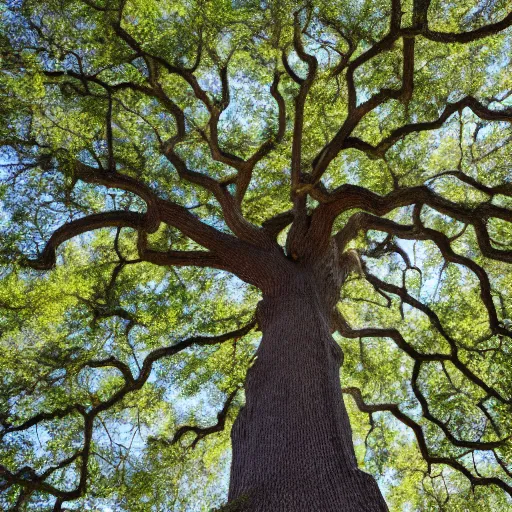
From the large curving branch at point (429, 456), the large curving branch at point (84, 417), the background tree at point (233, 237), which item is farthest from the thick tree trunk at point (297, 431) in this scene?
the large curving branch at point (429, 456)

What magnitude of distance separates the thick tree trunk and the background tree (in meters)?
0.06

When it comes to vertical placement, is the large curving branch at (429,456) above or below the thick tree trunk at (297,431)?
above

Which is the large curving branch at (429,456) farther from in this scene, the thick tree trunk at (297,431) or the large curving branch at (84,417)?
the thick tree trunk at (297,431)

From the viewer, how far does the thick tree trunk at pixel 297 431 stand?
335 centimetres

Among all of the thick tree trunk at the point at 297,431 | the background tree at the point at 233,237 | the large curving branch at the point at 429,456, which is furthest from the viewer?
the large curving branch at the point at 429,456

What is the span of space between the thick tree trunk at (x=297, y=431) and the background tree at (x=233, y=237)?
56 millimetres

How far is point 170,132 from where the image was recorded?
28.8 feet

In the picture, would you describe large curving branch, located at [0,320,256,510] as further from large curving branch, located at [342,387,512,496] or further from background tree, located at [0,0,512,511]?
large curving branch, located at [342,387,512,496]

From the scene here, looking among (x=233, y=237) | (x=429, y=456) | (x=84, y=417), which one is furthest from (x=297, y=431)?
(x=429, y=456)

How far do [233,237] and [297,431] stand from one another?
12.6 feet

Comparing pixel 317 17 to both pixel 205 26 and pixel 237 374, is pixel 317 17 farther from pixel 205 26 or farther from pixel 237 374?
pixel 237 374

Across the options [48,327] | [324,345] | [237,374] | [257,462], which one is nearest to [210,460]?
[237,374]

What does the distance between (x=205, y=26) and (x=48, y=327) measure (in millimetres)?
5170

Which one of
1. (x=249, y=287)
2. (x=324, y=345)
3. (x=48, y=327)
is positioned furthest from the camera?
(x=249, y=287)
